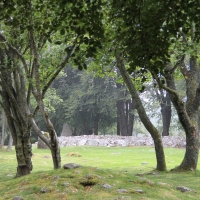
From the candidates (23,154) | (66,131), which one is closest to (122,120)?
(66,131)

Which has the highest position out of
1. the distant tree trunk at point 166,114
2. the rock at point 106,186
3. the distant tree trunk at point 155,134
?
the distant tree trunk at point 166,114

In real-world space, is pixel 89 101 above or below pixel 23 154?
above

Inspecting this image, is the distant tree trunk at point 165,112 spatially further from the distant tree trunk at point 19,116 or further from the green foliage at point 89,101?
the distant tree trunk at point 19,116

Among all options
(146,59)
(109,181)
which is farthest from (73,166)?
(146,59)

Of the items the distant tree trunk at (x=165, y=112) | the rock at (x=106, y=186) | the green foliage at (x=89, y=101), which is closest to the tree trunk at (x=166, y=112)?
the distant tree trunk at (x=165, y=112)

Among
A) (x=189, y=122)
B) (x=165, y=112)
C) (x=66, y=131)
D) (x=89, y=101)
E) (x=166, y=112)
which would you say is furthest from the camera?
(x=66, y=131)

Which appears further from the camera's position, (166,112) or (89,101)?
(89,101)

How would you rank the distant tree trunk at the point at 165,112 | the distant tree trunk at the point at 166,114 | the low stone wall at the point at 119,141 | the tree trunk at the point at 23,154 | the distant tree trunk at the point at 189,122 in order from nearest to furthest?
the tree trunk at the point at 23,154
the distant tree trunk at the point at 189,122
the low stone wall at the point at 119,141
the distant tree trunk at the point at 165,112
the distant tree trunk at the point at 166,114

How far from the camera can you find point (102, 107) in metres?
44.7

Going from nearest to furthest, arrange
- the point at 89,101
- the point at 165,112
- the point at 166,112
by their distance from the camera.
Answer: the point at 165,112
the point at 166,112
the point at 89,101

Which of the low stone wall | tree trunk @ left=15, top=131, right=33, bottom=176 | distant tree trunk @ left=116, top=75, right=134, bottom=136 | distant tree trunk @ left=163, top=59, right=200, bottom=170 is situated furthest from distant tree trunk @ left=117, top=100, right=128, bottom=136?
tree trunk @ left=15, top=131, right=33, bottom=176

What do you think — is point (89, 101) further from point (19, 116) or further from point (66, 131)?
point (19, 116)

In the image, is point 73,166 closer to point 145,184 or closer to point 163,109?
point 145,184

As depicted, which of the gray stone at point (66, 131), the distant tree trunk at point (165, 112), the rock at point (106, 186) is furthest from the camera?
the gray stone at point (66, 131)
